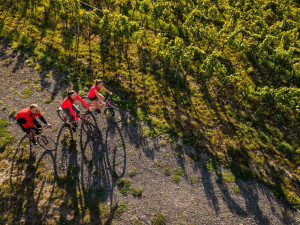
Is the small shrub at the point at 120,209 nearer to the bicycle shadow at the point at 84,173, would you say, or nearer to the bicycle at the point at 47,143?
the bicycle shadow at the point at 84,173

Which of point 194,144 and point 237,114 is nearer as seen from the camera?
point 194,144

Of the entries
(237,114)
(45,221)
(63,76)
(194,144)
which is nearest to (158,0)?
(63,76)

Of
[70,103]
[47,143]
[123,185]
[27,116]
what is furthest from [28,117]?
[123,185]

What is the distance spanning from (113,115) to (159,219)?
654 cm

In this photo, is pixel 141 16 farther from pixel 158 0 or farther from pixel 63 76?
pixel 63 76

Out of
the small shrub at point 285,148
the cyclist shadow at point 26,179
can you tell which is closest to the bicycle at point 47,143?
the cyclist shadow at point 26,179

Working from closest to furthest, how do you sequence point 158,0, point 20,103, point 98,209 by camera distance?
1. point 98,209
2. point 20,103
3. point 158,0

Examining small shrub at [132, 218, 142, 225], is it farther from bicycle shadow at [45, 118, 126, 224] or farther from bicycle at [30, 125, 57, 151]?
bicycle at [30, 125, 57, 151]

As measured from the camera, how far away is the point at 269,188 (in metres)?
10.6

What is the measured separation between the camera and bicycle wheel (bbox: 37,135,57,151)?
34.2ft

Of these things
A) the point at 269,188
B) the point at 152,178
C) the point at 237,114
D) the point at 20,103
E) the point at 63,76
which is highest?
the point at 63,76

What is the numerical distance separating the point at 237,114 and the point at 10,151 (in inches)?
575

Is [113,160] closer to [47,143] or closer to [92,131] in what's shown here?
[92,131]

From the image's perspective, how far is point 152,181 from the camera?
1010 centimetres
